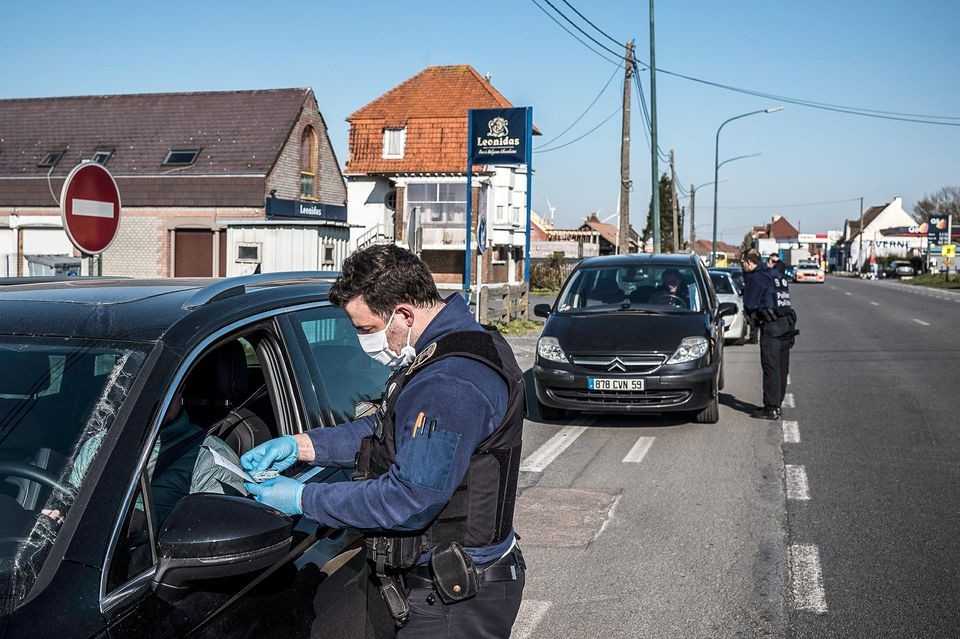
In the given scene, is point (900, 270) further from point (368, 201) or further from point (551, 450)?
Result: point (551, 450)

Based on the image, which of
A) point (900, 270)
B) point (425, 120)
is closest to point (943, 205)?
point (900, 270)

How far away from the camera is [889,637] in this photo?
450 centimetres

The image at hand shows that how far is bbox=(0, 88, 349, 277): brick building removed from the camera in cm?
3672

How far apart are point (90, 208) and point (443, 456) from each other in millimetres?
6134

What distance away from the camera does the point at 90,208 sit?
7.63 metres

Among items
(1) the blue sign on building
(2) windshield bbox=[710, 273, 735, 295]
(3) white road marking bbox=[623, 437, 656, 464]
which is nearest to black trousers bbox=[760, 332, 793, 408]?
(3) white road marking bbox=[623, 437, 656, 464]

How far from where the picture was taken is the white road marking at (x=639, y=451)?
A: 863cm

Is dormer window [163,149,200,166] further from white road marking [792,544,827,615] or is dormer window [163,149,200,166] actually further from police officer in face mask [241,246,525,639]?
police officer in face mask [241,246,525,639]

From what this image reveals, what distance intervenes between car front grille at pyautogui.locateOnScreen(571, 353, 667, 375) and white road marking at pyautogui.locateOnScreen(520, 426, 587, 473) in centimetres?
72

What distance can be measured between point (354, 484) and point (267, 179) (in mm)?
35510

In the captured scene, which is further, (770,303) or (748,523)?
(770,303)

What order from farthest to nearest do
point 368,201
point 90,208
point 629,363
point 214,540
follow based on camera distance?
point 368,201 → point 629,363 → point 90,208 → point 214,540

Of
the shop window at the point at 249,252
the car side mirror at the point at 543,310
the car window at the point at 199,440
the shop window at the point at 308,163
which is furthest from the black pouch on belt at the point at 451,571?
the shop window at the point at 308,163

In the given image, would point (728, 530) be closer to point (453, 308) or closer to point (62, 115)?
point (453, 308)
